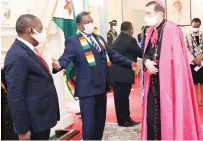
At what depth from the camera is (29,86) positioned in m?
2.33

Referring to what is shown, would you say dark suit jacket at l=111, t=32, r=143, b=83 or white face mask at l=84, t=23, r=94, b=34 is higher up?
white face mask at l=84, t=23, r=94, b=34

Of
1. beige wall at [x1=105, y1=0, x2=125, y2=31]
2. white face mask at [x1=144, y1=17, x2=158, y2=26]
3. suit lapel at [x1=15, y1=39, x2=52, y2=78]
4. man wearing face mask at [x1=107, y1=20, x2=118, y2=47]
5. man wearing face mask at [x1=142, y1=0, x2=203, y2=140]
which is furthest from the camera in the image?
beige wall at [x1=105, y1=0, x2=125, y2=31]

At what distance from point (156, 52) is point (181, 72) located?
0.31 metres

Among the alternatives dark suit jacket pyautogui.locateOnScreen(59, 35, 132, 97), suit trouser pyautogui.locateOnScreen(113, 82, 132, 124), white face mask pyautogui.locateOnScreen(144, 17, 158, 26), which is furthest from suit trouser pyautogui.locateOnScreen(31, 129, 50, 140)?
suit trouser pyautogui.locateOnScreen(113, 82, 132, 124)

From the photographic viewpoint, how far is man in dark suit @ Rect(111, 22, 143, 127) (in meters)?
4.75

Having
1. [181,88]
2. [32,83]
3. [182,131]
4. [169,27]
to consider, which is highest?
[169,27]

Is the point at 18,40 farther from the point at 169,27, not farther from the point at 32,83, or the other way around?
the point at 169,27

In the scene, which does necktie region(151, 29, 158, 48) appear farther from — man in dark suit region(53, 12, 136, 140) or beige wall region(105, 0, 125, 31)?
beige wall region(105, 0, 125, 31)

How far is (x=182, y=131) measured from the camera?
3.12 m

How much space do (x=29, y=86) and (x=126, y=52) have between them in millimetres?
2634

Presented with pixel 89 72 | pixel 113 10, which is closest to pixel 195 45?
pixel 89 72

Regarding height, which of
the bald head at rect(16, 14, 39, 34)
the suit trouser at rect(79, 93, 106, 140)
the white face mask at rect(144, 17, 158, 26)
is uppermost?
the bald head at rect(16, 14, 39, 34)

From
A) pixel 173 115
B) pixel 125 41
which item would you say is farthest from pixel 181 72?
pixel 125 41

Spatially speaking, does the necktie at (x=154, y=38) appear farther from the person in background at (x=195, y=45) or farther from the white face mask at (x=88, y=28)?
the person in background at (x=195, y=45)
